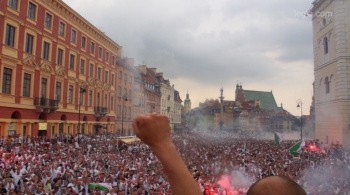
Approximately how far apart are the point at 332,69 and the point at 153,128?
121 feet

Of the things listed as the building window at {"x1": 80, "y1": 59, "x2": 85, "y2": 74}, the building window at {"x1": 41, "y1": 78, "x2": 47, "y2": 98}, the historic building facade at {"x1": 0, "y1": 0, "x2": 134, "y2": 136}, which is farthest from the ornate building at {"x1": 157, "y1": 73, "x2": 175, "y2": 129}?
the building window at {"x1": 41, "y1": 78, "x2": 47, "y2": 98}

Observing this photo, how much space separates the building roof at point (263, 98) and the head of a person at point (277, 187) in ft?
401

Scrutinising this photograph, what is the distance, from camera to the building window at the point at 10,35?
88.5 feet

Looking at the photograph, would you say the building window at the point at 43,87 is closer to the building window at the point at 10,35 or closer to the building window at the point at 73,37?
the building window at the point at 10,35

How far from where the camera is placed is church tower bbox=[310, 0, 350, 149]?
3234cm

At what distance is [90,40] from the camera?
42.4m

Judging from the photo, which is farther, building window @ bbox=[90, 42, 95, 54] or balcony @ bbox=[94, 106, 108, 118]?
balcony @ bbox=[94, 106, 108, 118]

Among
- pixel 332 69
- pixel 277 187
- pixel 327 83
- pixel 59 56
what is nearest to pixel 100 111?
pixel 59 56

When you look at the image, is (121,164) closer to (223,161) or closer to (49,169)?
(49,169)

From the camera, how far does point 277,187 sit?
145cm

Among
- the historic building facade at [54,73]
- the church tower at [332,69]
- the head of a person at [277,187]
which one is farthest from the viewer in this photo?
the church tower at [332,69]

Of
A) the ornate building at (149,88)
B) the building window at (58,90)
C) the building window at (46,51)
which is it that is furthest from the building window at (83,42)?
the ornate building at (149,88)

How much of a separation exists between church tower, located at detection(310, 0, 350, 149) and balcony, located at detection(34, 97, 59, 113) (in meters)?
27.1

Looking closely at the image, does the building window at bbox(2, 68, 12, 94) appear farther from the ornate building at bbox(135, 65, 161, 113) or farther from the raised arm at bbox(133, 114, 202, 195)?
the raised arm at bbox(133, 114, 202, 195)
